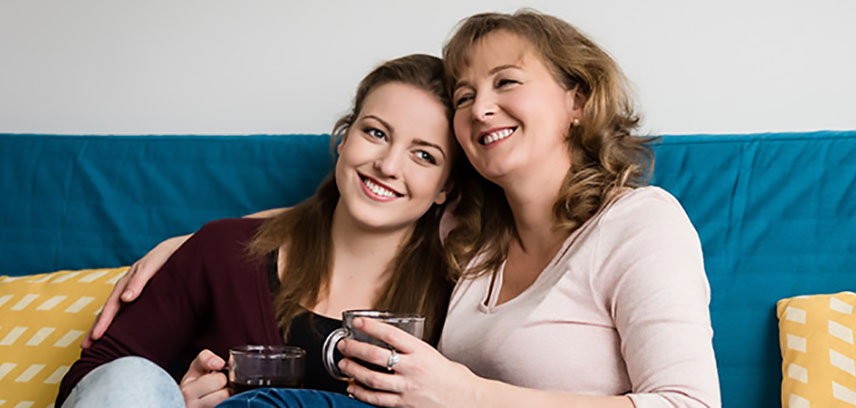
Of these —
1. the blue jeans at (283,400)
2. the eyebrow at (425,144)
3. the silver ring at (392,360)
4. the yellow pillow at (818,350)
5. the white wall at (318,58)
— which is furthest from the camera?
the white wall at (318,58)

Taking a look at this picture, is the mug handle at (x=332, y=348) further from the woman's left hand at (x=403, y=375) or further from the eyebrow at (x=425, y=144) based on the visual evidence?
the eyebrow at (x=425, y=144)

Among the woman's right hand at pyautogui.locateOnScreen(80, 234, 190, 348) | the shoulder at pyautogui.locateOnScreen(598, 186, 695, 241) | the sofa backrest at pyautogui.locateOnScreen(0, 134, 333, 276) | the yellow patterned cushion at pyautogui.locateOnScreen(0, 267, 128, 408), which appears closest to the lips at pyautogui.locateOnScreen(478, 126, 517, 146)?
the shoulder at pyautogui.locateOnScreen(598, 186, 695, 241)

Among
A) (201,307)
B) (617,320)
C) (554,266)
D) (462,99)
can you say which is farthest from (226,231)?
(617,320)

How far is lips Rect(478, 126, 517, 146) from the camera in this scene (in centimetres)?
145

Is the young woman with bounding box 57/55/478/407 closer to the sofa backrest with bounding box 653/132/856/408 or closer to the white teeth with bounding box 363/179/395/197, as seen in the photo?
the white teeth with bounding box 363/179/395/197

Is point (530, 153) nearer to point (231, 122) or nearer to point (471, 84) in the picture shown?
point (471, 84)

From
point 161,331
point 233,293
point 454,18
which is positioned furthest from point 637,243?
point 454,18

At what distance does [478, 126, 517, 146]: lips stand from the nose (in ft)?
0.53

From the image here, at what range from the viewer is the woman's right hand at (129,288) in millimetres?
1499

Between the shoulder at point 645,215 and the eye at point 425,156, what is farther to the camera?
the eye at point 425,156

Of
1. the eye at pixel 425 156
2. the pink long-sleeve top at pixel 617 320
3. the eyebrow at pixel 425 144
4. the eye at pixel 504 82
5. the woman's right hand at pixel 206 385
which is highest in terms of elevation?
the eye at pixel 504 82

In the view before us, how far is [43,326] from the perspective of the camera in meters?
1.74

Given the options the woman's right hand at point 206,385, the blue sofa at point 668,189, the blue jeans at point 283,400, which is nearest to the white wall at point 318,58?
the blue sofa at point 668,189

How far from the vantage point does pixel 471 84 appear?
1.51 meters
